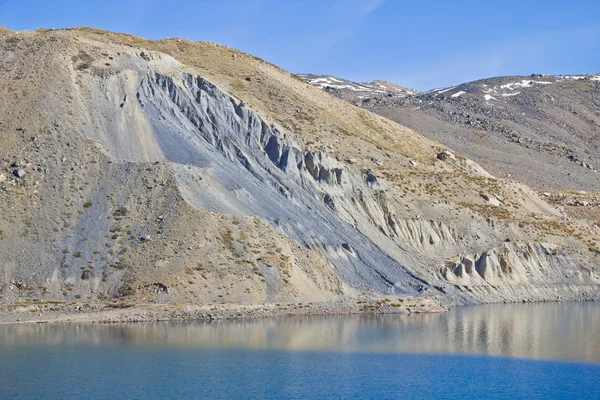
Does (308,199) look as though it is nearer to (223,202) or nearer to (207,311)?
(223,202)

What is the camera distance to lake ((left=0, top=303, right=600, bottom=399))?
126 ft

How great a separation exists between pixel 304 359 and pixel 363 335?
8.33m

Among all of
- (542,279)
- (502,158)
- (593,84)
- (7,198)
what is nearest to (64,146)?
(7,198)

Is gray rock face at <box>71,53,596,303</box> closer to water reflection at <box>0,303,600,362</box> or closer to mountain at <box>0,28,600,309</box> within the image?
mountain at <box>0,28,600,309</box>

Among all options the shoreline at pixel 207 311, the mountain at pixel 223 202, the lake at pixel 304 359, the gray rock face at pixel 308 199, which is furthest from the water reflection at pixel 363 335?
the gray rock face at pixel 308 199

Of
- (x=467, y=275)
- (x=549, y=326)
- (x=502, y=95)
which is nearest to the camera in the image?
(x=549, y=326)

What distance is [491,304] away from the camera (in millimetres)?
69750

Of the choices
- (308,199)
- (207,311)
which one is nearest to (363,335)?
(207,311)

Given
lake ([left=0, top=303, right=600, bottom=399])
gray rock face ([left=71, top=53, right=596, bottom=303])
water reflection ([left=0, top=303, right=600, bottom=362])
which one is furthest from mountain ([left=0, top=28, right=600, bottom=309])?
lake ([left=0, top=303, right=600, bottom=399])

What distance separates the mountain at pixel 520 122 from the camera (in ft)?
408

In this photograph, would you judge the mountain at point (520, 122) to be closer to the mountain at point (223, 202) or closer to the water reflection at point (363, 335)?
the mountain at point (223, 202)

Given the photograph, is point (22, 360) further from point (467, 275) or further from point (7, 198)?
point (467, 275)

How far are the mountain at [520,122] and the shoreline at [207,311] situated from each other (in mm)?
58842

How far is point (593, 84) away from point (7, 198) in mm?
147377
